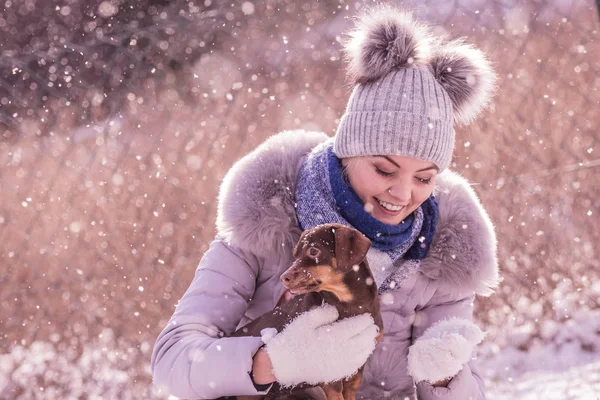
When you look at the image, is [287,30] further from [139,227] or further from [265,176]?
[265,176]

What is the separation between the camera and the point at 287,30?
5.04 m

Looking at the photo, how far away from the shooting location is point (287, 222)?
2.12 metres

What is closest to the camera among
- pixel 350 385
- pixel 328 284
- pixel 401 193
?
pixel 328 284

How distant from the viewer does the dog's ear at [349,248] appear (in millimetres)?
1669

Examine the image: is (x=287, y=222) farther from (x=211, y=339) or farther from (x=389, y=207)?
(x=211, y=339)

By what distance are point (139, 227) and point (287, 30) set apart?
2209 mm

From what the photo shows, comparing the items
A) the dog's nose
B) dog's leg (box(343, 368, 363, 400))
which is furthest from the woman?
the dog's nose

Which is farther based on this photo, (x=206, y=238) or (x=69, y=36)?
(x=69, y=36)

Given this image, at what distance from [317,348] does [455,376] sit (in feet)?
2.04

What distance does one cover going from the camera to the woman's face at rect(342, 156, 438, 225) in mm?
2057

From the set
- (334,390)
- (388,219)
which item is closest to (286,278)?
(334,390)

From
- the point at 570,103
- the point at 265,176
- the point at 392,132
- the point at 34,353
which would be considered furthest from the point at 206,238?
the point at 570,103

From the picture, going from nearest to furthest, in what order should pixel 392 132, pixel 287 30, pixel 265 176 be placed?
pixel 392 132
pixel 265 176
pixel 287 30

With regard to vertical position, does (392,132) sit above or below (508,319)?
above
